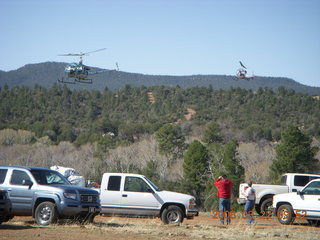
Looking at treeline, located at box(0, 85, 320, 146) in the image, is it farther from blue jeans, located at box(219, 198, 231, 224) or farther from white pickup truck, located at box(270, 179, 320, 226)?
blue jeans, located at box(219, 198, 231, 224)

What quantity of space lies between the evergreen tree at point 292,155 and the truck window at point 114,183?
36.6 meters

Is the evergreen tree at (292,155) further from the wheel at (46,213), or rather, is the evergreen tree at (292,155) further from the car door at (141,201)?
the wheel at (46,213)

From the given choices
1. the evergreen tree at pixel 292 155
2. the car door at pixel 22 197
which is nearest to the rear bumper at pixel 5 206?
the car door at pixel 22 197

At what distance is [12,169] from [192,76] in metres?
176

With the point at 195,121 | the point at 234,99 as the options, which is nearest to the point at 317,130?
the point at 195,121


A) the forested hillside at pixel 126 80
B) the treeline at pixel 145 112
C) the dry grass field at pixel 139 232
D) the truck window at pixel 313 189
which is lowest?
the dry grass field at pixel 139 232

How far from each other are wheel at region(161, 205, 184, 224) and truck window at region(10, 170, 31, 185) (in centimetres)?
436

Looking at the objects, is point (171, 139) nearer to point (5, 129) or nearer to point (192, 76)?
point (5, 129)

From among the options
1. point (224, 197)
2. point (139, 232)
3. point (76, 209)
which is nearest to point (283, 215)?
point (224, 197)

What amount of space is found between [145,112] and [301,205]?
104 metres

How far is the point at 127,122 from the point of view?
377 ft

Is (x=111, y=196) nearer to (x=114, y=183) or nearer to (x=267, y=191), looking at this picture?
(x=114, y=183)

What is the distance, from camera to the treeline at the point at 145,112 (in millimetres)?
100000

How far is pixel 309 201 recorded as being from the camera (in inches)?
701
